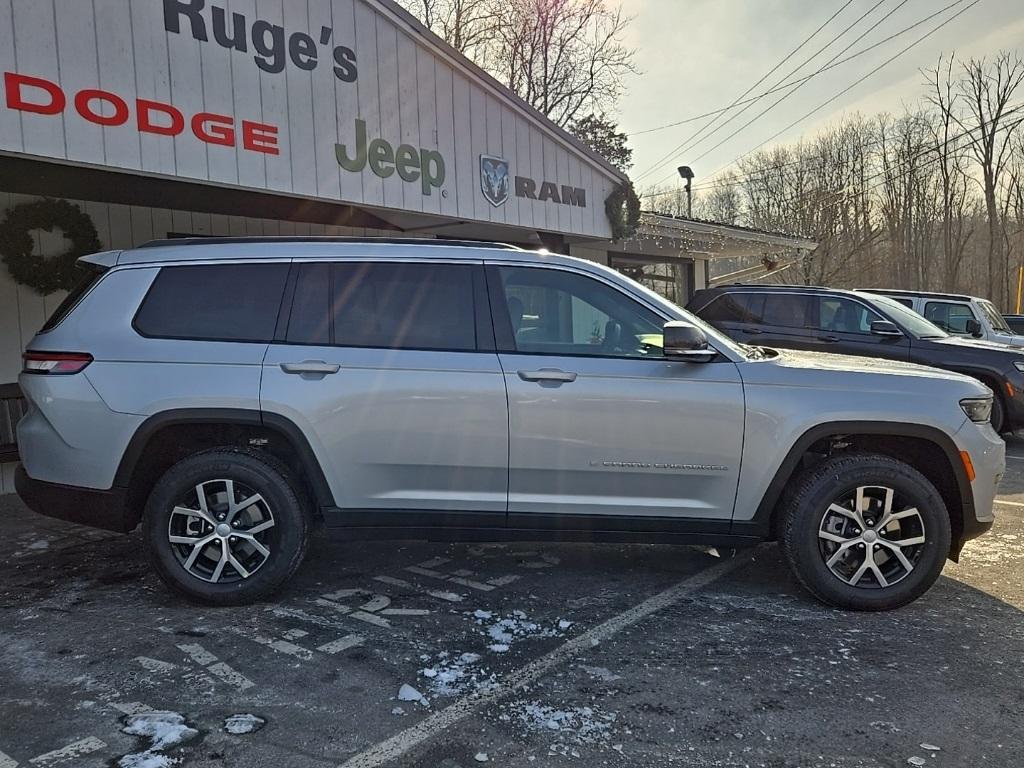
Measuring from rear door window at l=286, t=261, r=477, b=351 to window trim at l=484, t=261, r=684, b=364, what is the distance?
0.12m

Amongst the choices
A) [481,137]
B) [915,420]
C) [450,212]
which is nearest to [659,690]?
[915,420]

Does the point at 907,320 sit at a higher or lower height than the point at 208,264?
lower

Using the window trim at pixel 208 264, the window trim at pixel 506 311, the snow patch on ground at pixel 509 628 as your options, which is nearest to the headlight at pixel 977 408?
the window trim at pixel 506 311

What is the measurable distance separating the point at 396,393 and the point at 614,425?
1.15m

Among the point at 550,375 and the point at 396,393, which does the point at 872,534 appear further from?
the point at 396,393

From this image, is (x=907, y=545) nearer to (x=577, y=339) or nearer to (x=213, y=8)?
(x=577, y=339)

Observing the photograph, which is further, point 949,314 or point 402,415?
point 949,314

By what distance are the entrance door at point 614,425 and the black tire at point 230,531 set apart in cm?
122

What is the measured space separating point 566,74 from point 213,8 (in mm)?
25612

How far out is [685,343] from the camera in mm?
3668

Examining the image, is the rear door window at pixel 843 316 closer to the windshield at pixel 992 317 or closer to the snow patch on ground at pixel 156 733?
the windshield at pixel 992 317

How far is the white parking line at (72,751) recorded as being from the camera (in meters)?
2.55

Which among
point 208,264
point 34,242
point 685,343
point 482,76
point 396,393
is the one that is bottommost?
point 396,393

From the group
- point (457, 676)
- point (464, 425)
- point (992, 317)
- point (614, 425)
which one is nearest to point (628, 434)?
point (614, 425)
